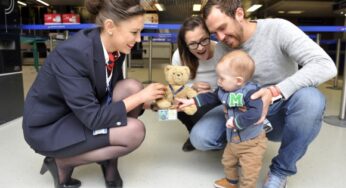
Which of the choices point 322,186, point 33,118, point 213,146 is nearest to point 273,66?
point 213,146

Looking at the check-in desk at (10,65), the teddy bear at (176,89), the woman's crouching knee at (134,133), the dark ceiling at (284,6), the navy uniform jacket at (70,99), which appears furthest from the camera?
the dark ceiling at (284,6)

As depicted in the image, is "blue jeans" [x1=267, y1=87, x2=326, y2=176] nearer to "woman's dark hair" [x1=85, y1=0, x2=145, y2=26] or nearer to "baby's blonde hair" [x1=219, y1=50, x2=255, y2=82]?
"baby's blonde hair" [x1=219, y1=50, x2=255, y2=82]

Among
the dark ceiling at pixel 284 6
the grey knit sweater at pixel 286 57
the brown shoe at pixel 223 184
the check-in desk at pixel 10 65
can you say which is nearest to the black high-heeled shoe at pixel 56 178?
the brown shoe at pixel 223 184

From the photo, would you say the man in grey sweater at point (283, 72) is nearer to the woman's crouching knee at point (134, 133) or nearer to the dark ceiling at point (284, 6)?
the woman's crouching knee at point (134, 133)

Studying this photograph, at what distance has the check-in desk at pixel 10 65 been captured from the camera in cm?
217

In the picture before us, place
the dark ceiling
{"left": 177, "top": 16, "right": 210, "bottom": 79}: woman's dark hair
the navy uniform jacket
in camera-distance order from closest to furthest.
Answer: the navy uniform jacket → {"left": 177, "top": 16, "right": 210, "bottom": 79}: woman's dark hair → the dark ceiling

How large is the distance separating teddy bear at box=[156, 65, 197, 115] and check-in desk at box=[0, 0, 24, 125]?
1462mm

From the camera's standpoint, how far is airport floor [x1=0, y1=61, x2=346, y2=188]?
1332mm

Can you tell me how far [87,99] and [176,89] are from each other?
415mm

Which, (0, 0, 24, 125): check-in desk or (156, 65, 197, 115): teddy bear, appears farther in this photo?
(0, 0, 24, 125): check-in desk

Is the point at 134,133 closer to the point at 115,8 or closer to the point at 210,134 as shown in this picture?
the point at 210,134

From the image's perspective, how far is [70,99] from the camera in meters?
1.06

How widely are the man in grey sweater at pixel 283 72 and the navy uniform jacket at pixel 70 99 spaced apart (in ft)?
1.51

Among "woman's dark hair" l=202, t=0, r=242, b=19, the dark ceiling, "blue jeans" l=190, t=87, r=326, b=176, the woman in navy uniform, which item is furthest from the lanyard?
the dark ceiling
